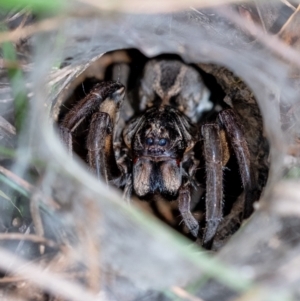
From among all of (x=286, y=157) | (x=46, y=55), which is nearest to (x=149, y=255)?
(x=286, y=157)

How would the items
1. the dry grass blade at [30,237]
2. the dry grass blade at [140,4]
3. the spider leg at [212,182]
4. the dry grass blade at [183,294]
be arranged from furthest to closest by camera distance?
the spider leg at [212,182] → the dry grass blade at [30,237] → the dry grass blade at [183,294] → the dry grass blade at [140,4]

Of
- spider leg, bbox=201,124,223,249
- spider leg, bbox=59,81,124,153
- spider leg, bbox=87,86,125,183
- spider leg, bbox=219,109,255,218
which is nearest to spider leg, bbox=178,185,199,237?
spider leg, bbox=201,124,223,249

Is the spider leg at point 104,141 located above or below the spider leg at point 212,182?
below

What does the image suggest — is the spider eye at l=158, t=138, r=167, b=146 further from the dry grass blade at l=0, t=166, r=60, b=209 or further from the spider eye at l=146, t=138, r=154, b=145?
the dry grass blade at l=0, t=166, r=60, b=209

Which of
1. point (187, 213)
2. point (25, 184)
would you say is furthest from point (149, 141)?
point (25, 184)

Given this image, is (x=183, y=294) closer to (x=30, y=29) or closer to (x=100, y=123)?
(x=100, y=123)

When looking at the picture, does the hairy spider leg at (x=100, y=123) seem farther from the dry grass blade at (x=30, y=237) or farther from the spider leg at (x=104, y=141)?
the dry grass blade at (x=30, y=237)

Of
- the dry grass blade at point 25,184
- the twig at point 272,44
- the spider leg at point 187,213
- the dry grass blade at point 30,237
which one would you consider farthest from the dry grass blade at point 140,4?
the spider leg at point 187,213
